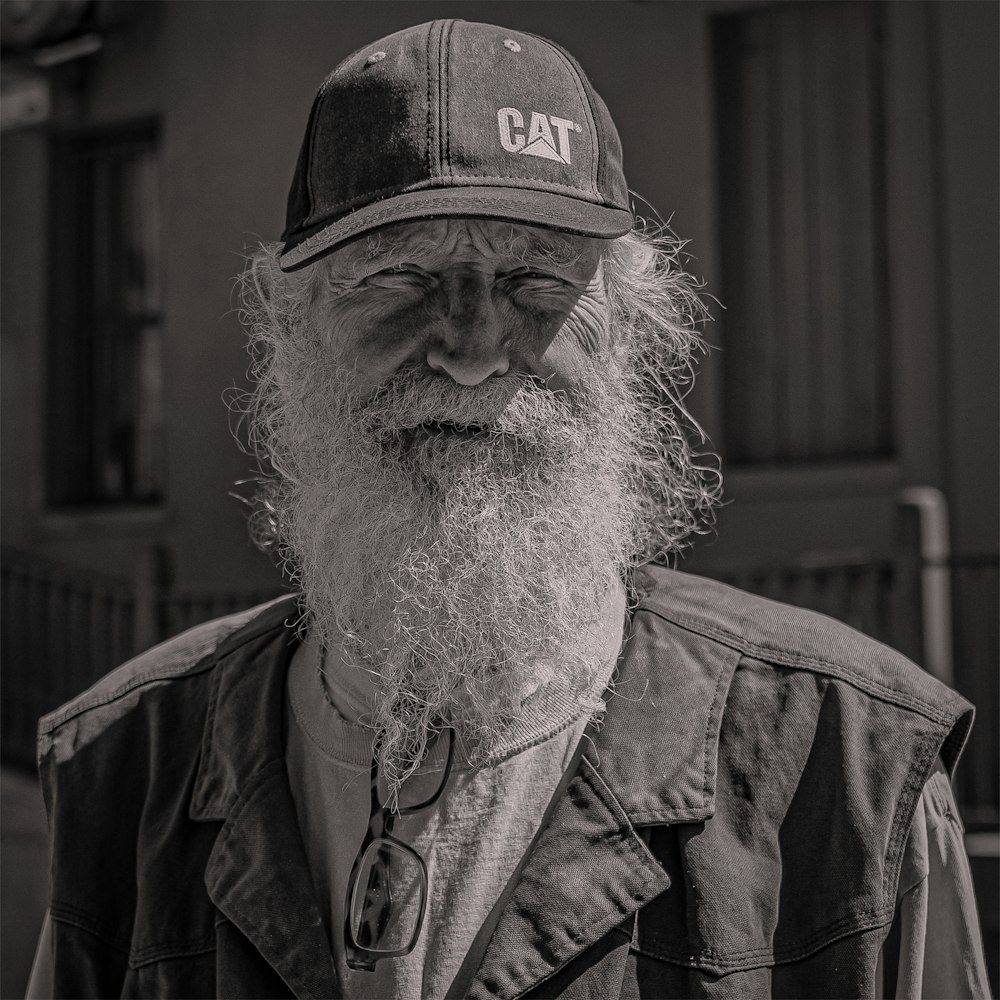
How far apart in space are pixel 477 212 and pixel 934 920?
1233mm

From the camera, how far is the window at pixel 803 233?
6863mm

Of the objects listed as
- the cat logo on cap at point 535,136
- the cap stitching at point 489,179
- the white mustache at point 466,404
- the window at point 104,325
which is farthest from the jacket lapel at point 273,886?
the window at point 104,325

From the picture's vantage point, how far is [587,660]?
1998 mm

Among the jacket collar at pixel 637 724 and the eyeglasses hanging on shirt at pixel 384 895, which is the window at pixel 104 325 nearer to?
the jacket collar at pixel 637 724

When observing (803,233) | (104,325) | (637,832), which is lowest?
(637,832)

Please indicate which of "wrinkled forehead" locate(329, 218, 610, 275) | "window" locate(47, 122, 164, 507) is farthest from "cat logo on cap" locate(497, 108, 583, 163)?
"window" locate(47, 122, 164, 507)

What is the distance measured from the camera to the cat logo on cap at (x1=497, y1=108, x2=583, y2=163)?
1879 millimetres

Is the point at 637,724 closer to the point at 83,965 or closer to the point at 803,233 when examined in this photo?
the point at 83,965

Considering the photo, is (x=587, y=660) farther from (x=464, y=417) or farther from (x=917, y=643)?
(x=917, y=643)

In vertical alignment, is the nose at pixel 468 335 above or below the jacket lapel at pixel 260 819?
above

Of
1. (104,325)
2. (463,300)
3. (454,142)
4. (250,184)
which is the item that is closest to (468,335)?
(463,300)

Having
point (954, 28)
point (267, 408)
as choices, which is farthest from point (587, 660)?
point (954, 28)

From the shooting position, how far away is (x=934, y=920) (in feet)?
6.01

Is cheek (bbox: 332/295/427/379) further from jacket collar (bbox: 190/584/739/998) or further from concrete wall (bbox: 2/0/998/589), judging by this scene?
concrete wall (bbox: 2/0/998/589)
